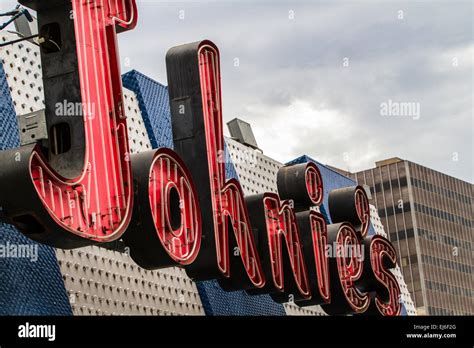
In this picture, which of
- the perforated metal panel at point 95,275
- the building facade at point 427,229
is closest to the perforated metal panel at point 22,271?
the perforated metal panel at point 95,275

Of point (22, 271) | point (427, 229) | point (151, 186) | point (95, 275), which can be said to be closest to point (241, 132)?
point (95, 275)

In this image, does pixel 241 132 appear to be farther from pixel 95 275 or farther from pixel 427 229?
pixel 427 229

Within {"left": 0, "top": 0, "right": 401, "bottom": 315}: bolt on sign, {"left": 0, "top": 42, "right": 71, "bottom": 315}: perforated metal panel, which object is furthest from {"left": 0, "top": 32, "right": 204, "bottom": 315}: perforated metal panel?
{"left": 0, "top": 0, "right": 401, "bottom": 315}: bolt on sign

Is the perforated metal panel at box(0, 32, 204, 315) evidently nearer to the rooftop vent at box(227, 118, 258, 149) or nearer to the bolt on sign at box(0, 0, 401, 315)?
the bolt on sign at box(0, 0, 401, 315)

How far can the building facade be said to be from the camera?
113 metres

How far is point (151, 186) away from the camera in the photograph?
682 inches

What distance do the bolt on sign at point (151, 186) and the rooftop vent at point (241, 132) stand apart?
624 centimetres

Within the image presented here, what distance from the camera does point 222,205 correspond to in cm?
1992

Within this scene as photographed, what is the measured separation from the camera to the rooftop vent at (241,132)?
101 feet

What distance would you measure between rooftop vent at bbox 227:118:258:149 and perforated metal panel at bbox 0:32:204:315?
7993mm

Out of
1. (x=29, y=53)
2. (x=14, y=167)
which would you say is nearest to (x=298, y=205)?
(x=29, y=53)

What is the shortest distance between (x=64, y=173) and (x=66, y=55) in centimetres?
179
